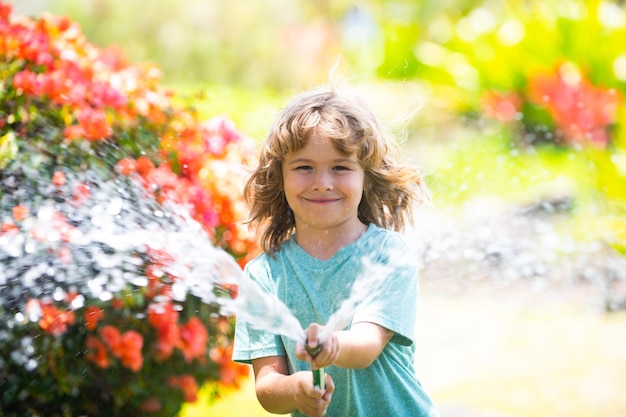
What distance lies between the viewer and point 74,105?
3.04 m

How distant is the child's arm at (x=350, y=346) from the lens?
1.54m

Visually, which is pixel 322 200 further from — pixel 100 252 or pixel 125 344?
pixel 125 344

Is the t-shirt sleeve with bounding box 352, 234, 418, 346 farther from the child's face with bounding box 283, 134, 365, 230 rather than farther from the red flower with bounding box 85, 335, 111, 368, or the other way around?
the red flower with bounding box 85, 335, 111, 368

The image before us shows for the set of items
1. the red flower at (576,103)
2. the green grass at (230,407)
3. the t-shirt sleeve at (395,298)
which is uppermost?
the red flower at (576,103)

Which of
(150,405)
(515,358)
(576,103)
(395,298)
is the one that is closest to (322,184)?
(395,298)

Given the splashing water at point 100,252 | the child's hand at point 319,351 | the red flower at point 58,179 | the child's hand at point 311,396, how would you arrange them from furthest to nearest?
the red flower at point 58,179 < the splashing water at point 100,252 < the child's hand at point 311,396 < the child's hand at point 319,351

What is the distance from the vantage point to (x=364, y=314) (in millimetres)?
1872

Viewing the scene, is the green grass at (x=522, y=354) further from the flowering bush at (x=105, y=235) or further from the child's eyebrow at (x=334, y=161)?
the child's eyebrow at (x=334, y=161)

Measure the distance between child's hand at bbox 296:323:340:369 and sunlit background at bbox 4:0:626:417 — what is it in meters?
0.96

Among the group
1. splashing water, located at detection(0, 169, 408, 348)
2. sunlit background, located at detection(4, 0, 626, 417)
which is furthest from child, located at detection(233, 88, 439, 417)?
splashing water, located at detection(0, 169, 408, 348)

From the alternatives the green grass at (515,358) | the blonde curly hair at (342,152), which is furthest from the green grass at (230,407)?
the blonde curly hair at (342,152)

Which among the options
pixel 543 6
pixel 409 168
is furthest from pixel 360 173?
pixel 543 6

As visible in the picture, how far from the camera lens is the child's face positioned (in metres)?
1.99

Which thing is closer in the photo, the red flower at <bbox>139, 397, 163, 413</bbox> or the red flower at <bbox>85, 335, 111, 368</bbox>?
the red flower at <bbox>85, 335, 111, 368</bbox>
